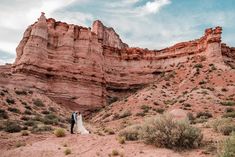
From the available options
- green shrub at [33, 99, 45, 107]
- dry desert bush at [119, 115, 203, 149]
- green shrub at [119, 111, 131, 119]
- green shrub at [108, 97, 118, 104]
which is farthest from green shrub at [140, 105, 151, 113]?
dry desert bush at [119, 115, 203, 149]

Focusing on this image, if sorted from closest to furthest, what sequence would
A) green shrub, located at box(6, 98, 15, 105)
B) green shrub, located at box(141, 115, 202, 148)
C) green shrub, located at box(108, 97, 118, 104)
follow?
green shrub, located at box(141, 115, 202, 148) → green shrub, located at box(6, 98, 15, 105) → green shrub, located at box(108, 97, 118, 104)

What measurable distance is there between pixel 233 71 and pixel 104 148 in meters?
34.3

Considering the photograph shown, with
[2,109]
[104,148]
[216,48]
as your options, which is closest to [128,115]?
[2,109]

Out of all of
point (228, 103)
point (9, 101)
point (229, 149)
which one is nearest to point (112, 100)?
point (9, 101)

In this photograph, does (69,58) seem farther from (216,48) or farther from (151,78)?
(216,48)

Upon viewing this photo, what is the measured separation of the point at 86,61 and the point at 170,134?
3640 cm

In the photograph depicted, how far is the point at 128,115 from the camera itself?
Result: 123 ft

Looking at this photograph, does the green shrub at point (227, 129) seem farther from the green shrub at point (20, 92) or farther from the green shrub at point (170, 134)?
the green shrub at point (20, 92)

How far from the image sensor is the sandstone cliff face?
150ft

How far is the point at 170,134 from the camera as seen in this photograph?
14.3m

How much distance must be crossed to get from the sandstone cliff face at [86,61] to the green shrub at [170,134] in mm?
30966

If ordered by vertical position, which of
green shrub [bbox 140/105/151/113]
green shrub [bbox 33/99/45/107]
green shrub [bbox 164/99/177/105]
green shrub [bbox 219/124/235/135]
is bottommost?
green shrub [bbox 219/124/235/135]

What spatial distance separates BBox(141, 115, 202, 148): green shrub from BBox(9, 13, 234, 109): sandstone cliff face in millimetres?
30966

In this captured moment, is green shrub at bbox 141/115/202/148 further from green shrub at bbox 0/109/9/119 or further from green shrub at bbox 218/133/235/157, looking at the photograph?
green shrub at bbox 0/109/9/119
